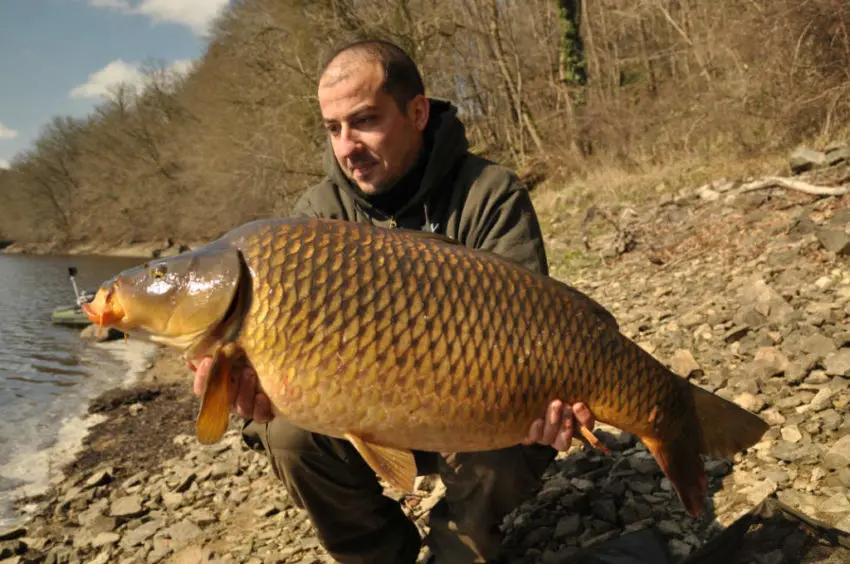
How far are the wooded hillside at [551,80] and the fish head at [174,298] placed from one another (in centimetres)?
615

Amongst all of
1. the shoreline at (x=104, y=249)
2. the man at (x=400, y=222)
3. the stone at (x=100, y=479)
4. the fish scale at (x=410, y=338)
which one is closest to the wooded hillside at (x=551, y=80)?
the shoreline at (x=104, y=249)

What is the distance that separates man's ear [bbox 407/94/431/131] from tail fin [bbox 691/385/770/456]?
111 cm

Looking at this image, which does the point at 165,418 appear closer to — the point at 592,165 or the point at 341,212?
the point at 341,212

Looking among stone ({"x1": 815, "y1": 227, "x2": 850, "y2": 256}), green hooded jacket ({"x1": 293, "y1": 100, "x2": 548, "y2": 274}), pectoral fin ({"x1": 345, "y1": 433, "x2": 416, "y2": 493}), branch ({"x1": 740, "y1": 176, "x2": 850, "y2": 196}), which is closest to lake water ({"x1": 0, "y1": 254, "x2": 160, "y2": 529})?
green hooded jacket ({"x1": 293, "y1": 100, "x2": 548, "y2": 274})

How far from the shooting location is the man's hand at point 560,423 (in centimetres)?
136

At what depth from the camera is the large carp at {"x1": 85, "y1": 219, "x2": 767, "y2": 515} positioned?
127 centimetres

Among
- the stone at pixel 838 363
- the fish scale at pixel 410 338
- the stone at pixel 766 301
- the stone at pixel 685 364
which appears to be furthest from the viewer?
the stone at pixel 766 301

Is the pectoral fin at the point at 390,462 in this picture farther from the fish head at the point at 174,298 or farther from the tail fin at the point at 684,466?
the tail fin at the point at 684,466

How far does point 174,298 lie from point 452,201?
0.90 metres

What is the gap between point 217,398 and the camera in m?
1.31

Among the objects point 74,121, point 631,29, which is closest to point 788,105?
point 631,29

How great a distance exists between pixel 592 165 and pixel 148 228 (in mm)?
21300

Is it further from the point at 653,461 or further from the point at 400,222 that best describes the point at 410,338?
the point at 653,461

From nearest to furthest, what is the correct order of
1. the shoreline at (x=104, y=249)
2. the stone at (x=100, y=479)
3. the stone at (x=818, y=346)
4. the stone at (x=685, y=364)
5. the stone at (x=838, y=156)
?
1. the stone at (x=818, y=346)
2. the stone at (x=685, y=364)
3. the stone at (x=100, y=479)
4. the stone at (x=838, y=156)
5. the shoreline at (x=104, y=249)
